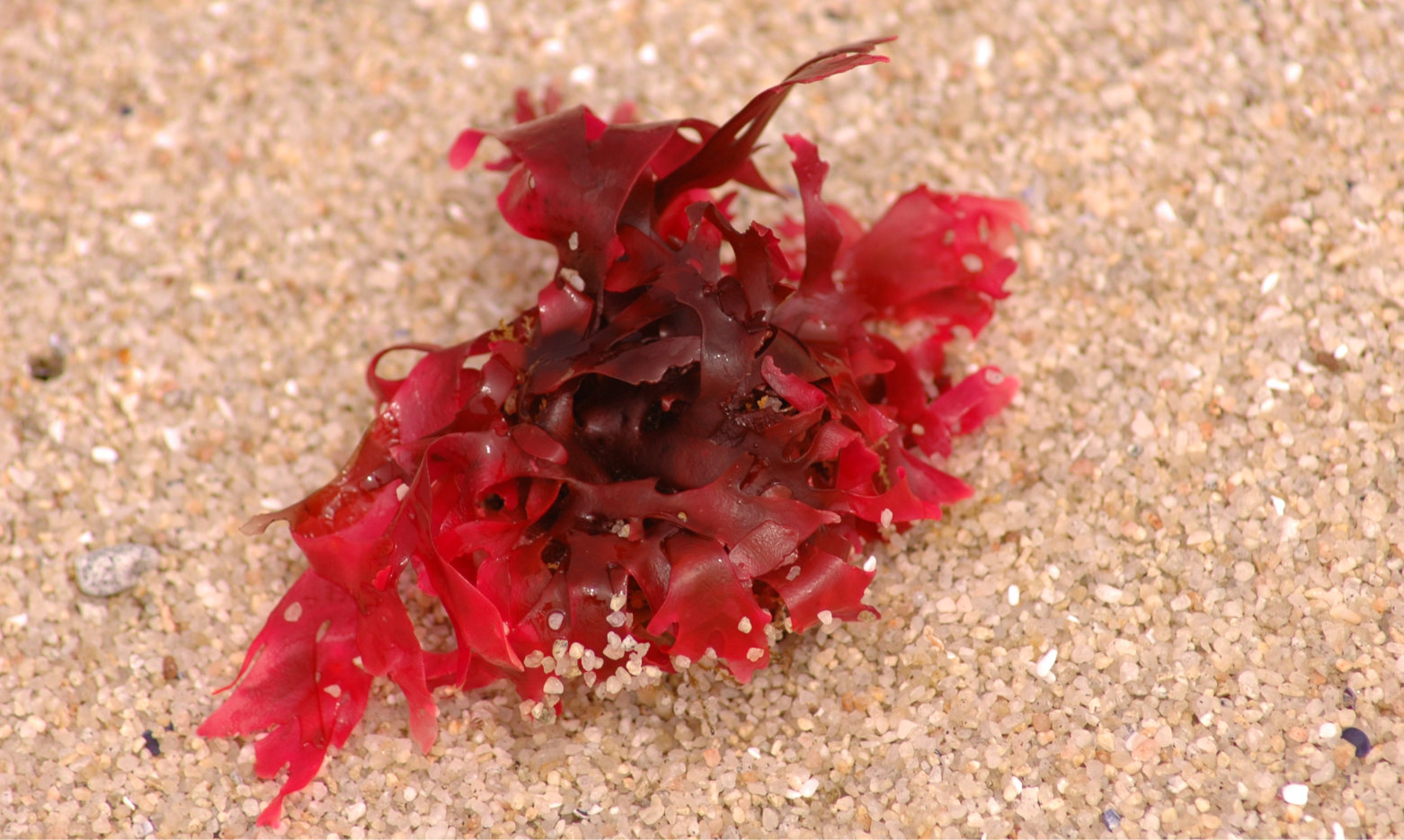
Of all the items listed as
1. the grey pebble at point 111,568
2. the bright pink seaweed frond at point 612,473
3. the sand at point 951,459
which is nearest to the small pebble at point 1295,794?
the sand at point 951,459

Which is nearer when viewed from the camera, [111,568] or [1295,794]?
[1295,794]

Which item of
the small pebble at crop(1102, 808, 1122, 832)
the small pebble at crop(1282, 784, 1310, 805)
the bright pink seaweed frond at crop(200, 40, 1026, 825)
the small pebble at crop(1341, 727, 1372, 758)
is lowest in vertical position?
the small pebble at crop(1102, 808, 1122, 832)

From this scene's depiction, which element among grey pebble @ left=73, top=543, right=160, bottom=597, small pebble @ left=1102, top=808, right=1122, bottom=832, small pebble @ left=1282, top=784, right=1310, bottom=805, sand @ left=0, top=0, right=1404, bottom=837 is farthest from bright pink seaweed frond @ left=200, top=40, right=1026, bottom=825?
small pebble @ left=1282, top=784, right=1310, bottom=805

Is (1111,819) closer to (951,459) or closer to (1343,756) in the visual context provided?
(1343,756)

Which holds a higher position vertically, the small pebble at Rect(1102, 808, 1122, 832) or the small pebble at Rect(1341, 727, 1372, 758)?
the small pebble at Rect(1341, 727, 1372, 758)

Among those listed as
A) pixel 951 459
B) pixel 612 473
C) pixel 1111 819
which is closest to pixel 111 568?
pixel 612 473

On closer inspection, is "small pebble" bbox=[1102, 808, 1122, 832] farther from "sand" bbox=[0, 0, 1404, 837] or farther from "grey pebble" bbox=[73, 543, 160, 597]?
"grey pebble" bbox=[73, 543, 160, 597]

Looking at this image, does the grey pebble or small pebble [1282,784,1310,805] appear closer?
small pebble [1282,784,1310,805]
